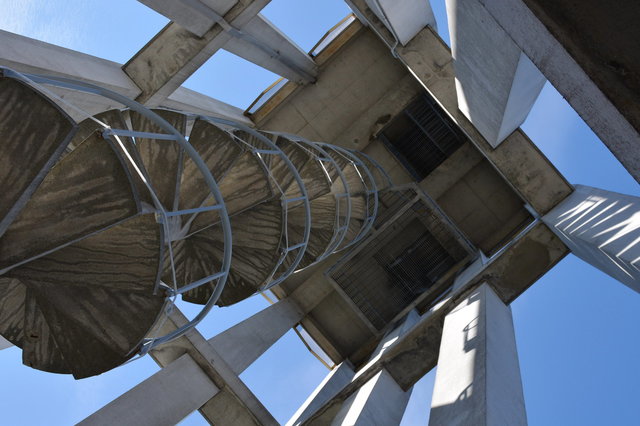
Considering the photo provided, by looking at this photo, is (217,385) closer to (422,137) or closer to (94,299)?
(94,299)

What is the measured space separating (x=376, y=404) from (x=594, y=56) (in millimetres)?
7599

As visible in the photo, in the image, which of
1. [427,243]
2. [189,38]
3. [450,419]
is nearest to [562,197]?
[427,243]

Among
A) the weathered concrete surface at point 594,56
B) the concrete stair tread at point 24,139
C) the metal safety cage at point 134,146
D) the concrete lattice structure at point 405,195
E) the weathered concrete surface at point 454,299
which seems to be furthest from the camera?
the weathered concrete surface at point 454,299

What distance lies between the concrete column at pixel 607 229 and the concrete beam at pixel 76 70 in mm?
7491

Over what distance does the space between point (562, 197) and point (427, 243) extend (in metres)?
3.92

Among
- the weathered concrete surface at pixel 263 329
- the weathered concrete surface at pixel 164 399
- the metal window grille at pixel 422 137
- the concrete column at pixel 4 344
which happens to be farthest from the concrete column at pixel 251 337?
the metal window grille at pixel 422 137

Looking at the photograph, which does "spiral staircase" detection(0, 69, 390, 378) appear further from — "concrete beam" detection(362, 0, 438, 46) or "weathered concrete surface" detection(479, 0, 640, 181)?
"concrete beam" detection(362, 0, 438, 46)

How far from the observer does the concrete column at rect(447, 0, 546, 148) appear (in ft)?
19.1

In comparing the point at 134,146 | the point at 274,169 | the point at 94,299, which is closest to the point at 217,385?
the point at 274,169

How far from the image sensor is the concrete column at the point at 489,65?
5.81m

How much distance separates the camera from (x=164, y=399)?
8.95 m

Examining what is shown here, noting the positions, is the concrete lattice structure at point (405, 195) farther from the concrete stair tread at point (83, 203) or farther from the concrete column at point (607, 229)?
the concrete stair tread at point (83, 203)

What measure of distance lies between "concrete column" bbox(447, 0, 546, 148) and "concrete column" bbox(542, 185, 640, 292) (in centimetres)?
207

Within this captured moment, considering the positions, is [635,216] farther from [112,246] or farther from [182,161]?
[112,246]
